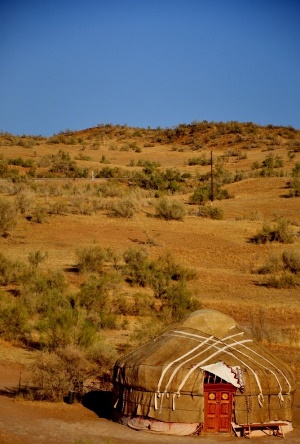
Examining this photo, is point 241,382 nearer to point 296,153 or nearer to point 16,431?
point 16,431

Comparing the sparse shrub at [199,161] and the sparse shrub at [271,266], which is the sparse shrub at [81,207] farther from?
the sparse shrub at [199,161]

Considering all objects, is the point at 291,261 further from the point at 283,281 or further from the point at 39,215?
the point at 39,215

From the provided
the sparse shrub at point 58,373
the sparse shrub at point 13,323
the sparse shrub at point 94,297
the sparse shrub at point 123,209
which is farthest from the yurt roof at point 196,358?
the sparse shrub at point 123,209

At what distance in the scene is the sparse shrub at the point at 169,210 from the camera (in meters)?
43.6

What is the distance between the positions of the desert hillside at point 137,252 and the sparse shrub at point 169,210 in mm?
65

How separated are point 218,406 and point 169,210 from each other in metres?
29.0

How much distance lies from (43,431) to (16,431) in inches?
20.2

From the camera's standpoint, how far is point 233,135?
91.9 metres

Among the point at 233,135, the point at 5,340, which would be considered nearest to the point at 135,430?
the point at 5,340

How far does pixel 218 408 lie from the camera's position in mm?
14977

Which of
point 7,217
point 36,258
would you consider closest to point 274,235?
point 36,258

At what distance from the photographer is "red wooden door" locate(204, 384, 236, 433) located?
587 inches

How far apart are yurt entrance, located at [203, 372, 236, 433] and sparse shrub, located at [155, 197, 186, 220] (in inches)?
1133

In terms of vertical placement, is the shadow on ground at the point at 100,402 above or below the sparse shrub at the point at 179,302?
below
